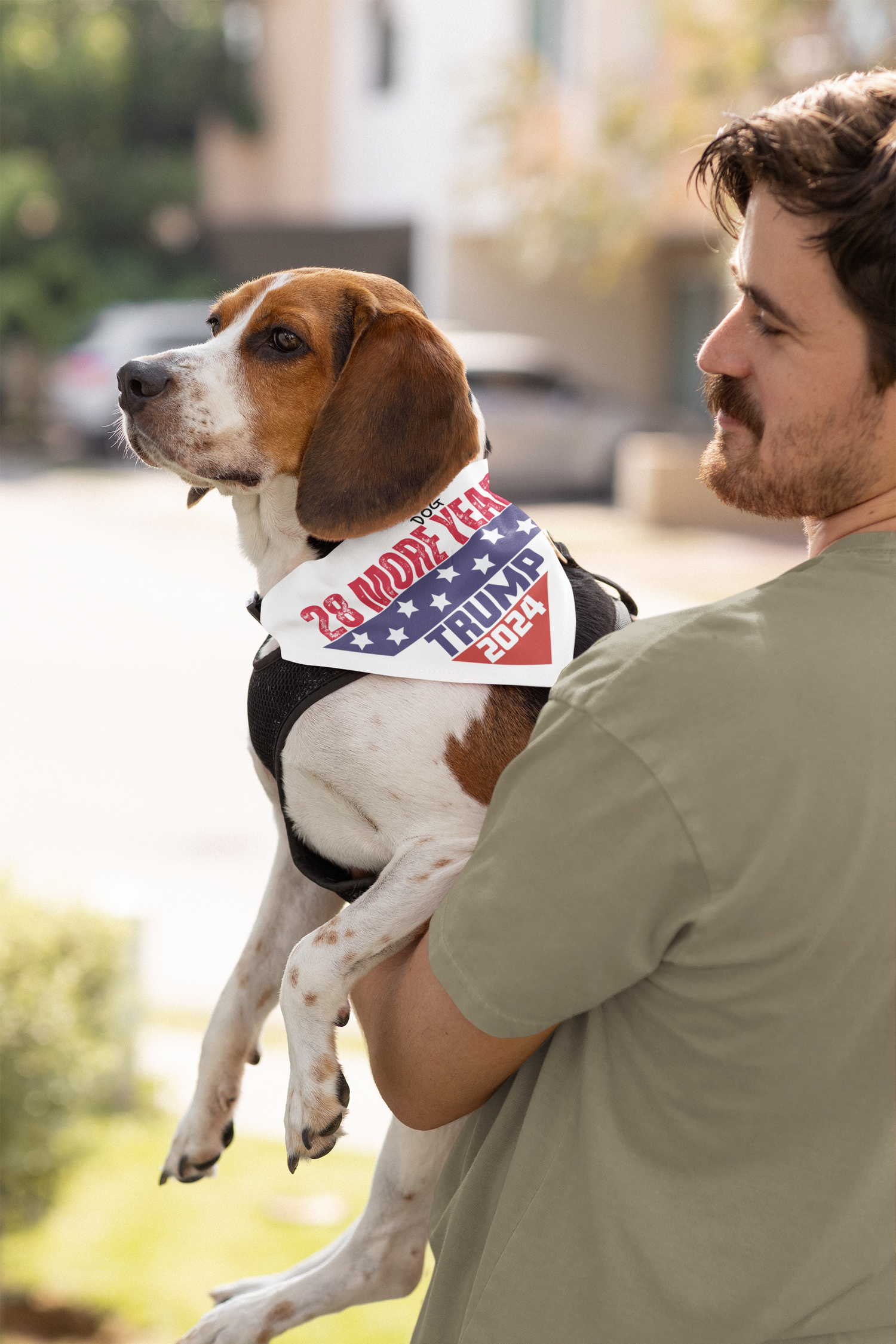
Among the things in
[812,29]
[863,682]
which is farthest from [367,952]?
[812,29]

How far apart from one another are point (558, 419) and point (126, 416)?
15.2m

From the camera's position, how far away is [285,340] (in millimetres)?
2182

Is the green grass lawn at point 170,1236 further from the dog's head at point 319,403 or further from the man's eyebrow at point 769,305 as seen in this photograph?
the man's eyebrow at point 769,305

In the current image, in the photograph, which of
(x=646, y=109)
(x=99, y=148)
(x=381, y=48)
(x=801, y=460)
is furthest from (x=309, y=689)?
(x=99, y=148)

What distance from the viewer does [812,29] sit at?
40.9 feet

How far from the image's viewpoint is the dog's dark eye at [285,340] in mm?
2170

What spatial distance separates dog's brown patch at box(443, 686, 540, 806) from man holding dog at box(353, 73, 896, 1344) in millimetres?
434

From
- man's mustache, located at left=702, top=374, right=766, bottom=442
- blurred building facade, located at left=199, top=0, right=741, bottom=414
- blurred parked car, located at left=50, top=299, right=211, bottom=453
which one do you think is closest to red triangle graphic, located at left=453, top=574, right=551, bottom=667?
man's mustache, located at left=702, top=374, right=766, bottom=442

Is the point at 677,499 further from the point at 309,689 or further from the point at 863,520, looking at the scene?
the point at 863,520

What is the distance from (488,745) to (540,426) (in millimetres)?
15471

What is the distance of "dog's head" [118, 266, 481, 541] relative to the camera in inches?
77.6

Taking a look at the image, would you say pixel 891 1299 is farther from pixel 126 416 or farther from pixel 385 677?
pixel 126 416

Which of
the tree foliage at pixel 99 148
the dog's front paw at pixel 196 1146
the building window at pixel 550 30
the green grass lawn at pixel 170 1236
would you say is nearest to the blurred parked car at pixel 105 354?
the tree foliage at pixel 99 148

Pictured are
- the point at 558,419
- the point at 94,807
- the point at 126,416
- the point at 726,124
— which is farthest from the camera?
the point at 558,419
